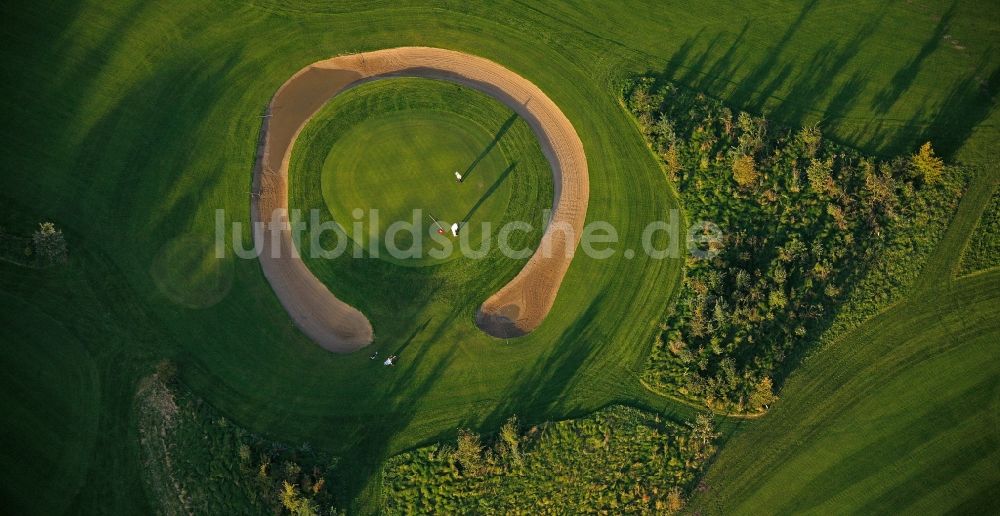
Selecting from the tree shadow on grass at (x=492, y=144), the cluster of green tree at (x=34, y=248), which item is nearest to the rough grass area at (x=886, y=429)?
the tree shadow on grass at (x=492, y=144)

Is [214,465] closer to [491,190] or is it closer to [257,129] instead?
[257,129]

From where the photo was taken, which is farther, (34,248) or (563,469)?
(34,248)

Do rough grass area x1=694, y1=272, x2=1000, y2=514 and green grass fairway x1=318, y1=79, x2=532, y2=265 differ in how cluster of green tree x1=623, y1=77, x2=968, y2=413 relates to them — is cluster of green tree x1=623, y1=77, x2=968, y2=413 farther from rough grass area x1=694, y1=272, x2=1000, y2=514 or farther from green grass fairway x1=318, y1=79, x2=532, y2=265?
green grass fairway x1=318, y1=79, x2=532, y2=265

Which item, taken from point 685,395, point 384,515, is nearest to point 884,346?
point 685,395

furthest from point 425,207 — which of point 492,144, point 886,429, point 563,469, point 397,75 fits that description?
point 886,429

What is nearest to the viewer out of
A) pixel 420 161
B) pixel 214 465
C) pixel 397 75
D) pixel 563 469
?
pixel 214 465

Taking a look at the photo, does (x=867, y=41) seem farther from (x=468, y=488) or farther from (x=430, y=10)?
(x=468, y=488)

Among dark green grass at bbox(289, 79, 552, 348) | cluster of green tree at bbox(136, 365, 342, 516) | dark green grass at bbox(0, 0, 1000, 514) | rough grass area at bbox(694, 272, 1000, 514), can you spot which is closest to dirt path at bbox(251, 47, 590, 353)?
dark green grass at bbox(289, 79, 552, 348)
